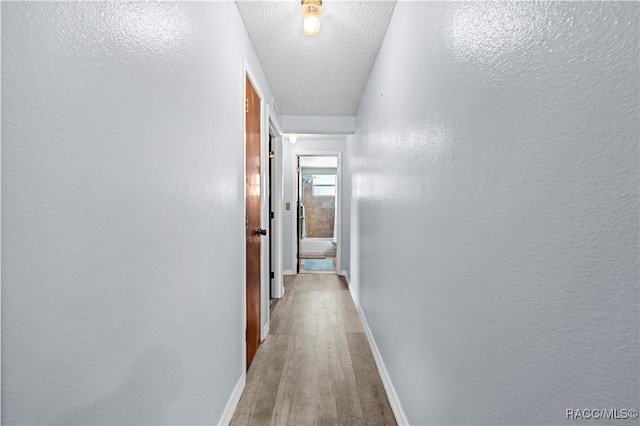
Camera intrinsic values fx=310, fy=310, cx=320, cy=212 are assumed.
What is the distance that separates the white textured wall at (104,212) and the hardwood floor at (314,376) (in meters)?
0.65

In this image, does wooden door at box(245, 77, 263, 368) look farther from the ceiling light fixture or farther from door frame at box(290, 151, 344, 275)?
door frame at box(290, 151, 344, 275)

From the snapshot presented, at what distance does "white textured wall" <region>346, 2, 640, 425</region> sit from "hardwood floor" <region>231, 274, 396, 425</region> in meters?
0.64

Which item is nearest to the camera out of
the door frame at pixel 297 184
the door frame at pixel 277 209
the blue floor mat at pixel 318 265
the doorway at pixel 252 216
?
the doorway at pixel 252 216

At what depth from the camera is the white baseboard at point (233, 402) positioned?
5.50 feet

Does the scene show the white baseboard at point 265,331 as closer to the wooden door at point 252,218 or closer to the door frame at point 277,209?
the wooden door at point 252,218

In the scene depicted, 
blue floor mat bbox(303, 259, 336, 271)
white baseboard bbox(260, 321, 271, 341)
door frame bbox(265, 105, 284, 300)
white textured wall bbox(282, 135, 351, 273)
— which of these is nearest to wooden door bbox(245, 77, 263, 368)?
white baseboard bbox(260, 321, 271, 341)

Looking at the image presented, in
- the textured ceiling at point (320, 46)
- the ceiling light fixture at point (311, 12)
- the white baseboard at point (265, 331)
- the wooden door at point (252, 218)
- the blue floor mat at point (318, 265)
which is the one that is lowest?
the blue floor mat at point (318, 265)

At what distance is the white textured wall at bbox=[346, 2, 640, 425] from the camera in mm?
491

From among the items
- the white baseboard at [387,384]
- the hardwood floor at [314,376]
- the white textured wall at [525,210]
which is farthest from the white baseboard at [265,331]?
the white textured wall at [525,210]

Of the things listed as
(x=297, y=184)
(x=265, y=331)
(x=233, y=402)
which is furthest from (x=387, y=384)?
(x=297, y=184)

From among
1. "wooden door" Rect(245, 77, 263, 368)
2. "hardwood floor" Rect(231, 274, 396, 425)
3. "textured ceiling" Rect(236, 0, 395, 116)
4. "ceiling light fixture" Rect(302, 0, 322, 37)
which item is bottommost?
"hardwood floor" Rect(231, 274, 396, 425)

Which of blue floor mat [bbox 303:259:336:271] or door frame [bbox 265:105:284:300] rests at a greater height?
door frame [bbox 265:105:284:300]

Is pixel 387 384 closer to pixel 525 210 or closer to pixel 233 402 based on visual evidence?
pixel 233 402

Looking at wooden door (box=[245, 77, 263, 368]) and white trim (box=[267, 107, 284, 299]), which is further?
white trim (box=[267, 107, 284, 299])
